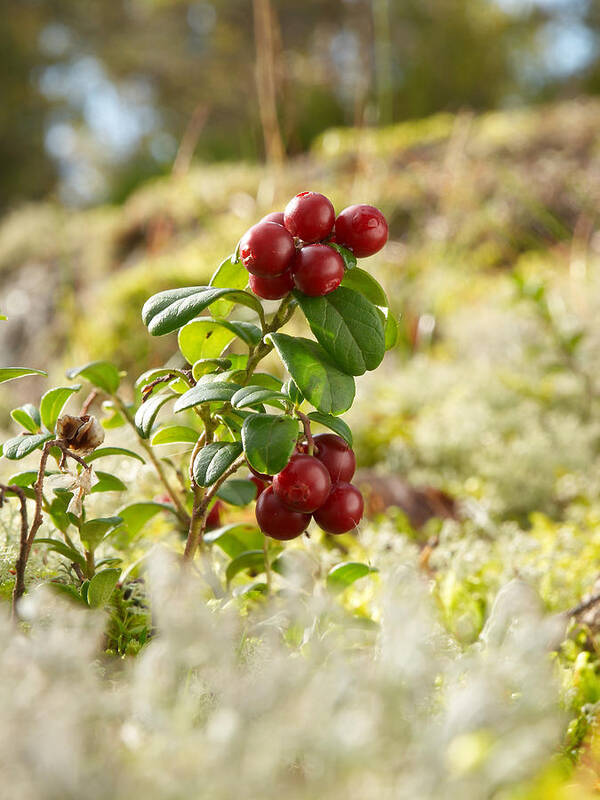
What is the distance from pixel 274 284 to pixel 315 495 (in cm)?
22

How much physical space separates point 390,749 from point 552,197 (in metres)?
4.37

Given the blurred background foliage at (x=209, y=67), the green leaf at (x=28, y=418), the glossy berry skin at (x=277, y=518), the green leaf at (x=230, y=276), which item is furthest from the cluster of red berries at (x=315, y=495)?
the blurred background foliage at (x=209, y=67)

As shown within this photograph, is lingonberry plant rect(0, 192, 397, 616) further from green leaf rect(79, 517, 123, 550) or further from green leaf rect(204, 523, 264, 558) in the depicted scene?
green leaf rect(204, 523, 264, 558)

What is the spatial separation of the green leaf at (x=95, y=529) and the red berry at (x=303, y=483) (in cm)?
23

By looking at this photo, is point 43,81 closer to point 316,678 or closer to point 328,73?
point 328,73

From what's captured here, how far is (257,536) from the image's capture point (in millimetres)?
1001

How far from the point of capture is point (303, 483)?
0.67 m

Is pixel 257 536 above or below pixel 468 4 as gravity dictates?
below

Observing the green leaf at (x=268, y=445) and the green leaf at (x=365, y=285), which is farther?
the green leaf at (x=365, y=285)

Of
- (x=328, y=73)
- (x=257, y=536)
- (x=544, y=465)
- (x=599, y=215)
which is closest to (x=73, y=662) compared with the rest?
(x=257, y=536)

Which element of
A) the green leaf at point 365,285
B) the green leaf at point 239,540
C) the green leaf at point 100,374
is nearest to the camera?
the green leaf at point 100,374

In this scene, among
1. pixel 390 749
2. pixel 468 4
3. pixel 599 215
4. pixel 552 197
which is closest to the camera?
pixel 390 749

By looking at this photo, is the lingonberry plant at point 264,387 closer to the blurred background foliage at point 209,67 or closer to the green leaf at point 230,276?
the green leaf at point 230,276

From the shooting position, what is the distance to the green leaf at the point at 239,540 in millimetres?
978
